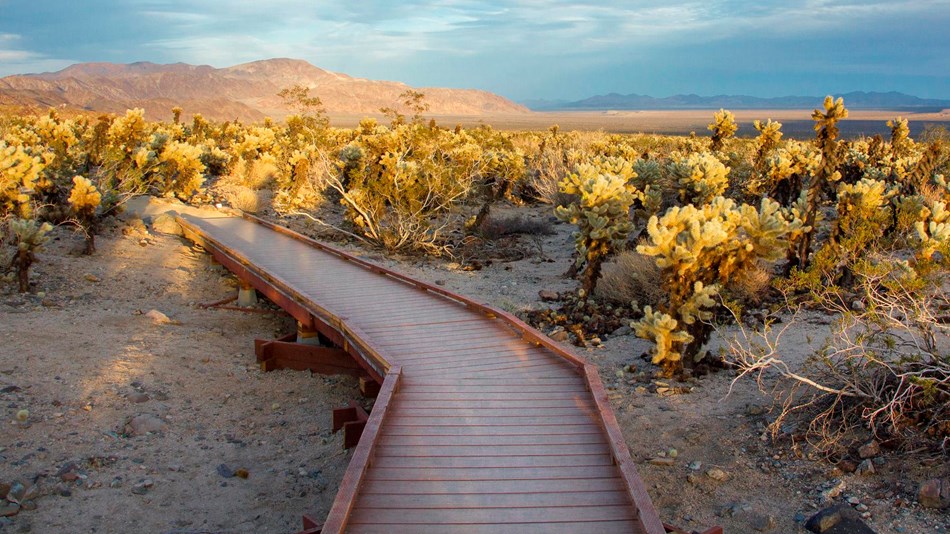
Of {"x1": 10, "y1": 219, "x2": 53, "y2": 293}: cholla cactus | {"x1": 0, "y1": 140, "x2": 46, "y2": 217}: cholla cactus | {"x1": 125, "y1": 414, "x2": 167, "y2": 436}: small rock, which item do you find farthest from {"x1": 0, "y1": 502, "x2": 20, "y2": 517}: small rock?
{"x1": 0, "y1": 140, "x2": 46, "y2": 217}: cholla cactus

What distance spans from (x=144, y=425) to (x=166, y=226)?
9189 millimetres

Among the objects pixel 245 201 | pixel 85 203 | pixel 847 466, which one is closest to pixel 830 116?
pixel 847 466

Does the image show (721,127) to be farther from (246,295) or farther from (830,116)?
(246,295)

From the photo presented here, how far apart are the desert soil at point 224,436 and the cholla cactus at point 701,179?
5039 millimetres

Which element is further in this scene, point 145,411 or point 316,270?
point 316,270

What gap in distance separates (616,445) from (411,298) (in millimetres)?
4737

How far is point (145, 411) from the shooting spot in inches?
270

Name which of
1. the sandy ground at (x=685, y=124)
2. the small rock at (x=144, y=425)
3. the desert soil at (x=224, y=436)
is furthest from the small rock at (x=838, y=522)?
the sandy ground at (x=685, y=124)

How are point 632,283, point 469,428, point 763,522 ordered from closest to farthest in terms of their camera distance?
point 763,522
point 469,428
point 632,283

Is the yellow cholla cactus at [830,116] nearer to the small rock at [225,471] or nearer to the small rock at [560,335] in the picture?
the small rock at [560,335]

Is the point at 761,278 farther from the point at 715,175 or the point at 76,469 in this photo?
the point at 76,469

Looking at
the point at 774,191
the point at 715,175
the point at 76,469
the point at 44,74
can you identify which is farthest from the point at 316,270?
the point at 44,74

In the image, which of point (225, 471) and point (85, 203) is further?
point (85, 203)

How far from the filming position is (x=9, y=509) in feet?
16.5
